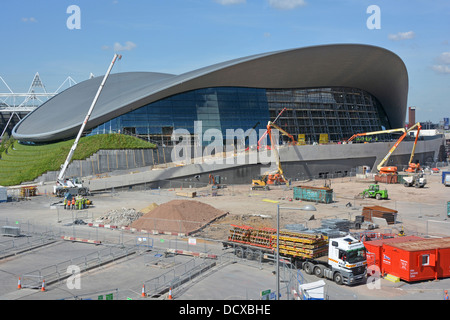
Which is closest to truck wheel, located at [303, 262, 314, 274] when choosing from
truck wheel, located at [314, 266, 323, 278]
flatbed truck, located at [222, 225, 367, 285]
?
flatbed truck, located at [222, 225, 367, 285]

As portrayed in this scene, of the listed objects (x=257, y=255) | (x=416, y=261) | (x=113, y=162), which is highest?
(x=113, y=162)

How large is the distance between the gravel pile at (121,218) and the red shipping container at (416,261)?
57.0ft

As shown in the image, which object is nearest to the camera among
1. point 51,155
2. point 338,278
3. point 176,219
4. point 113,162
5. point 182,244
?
point 338,278

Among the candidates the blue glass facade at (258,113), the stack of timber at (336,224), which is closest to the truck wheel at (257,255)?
the stack of timber at (336,224)

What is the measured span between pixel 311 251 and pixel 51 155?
135 ft

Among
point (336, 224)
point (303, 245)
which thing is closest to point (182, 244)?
point (303, 245)

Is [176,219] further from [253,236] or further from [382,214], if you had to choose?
[382,214]

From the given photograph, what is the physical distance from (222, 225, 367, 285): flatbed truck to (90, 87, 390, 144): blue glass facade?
36.3 metres

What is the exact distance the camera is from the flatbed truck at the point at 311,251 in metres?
18.6

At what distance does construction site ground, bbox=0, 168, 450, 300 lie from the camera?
1780 cm

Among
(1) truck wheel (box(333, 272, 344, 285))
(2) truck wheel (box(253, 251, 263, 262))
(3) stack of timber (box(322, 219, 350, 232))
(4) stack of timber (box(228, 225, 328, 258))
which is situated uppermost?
(4) stack of timber (box(228, 225, 328, 258))

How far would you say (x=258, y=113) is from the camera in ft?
215

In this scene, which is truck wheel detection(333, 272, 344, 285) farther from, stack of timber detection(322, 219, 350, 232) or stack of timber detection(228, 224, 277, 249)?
stack of timber detection(322, 219, 350, 232)

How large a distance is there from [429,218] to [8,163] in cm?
4925
